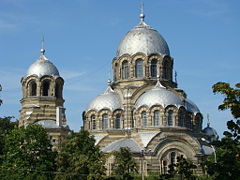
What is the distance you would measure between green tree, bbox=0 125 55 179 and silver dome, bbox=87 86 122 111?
36.6ft

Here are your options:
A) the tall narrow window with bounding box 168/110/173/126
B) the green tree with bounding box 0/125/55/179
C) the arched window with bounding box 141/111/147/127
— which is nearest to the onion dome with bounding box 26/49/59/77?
the arched window with bounding box 141/111/147/127

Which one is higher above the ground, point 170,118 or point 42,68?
point 42,68

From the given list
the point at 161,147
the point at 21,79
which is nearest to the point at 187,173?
the point at 161,147

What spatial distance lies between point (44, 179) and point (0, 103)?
677cm

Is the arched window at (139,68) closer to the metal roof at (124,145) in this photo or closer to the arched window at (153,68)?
the arched window at (153,68)

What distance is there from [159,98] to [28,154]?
48.8 feet

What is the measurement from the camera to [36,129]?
4491cm

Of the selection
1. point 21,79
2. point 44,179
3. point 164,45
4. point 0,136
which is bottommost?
point 44,179

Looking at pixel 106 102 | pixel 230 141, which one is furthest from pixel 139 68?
pixel 230 141

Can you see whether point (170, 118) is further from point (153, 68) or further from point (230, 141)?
point (230, 141)

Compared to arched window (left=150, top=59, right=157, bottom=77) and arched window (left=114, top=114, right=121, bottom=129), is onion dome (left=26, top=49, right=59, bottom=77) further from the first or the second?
arched window (left=150, top=59, right=157, bottom=77)

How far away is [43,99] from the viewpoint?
185ft

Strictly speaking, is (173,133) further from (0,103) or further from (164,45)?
(0,103)

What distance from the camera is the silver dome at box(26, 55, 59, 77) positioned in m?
56.8
